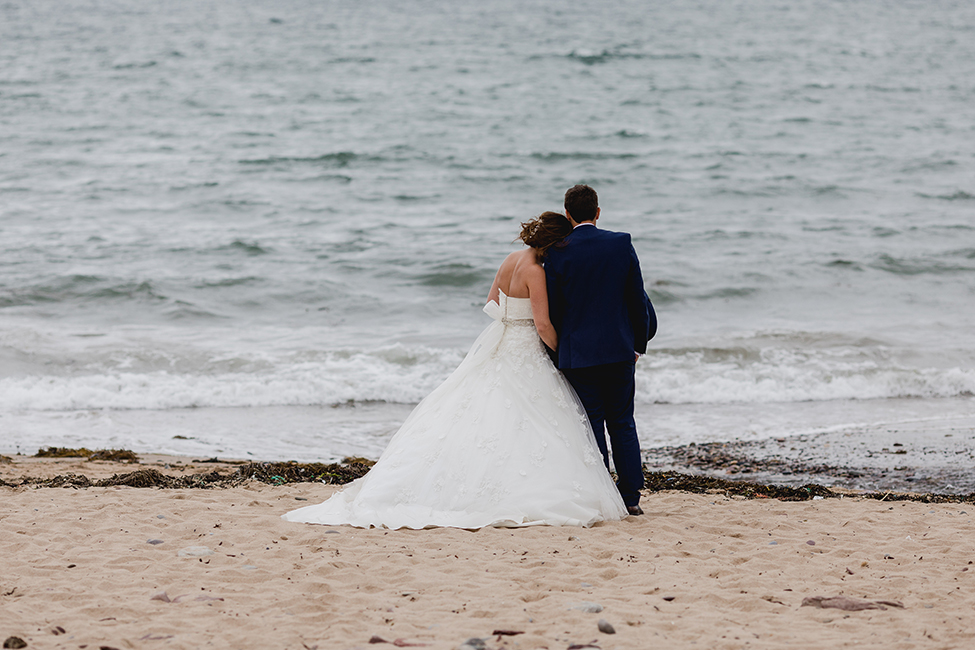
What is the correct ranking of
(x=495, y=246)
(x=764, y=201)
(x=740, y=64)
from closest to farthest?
(x=495, y=246) → (x=764, y=201) → (x=740, y=64)

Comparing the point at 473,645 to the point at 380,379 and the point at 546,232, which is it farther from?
the point at 380,379

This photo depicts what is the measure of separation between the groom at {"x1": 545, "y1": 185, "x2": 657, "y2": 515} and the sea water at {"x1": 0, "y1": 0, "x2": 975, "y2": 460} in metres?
3.39

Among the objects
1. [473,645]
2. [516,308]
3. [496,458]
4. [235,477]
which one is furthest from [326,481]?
[473,645]

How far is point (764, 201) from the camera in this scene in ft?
65.9

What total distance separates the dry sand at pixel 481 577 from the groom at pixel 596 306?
34.2 inches

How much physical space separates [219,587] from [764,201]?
60.1 ft

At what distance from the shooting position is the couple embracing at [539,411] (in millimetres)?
5020

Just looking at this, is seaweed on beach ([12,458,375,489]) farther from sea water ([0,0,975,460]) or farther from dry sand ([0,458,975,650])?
sea water ([0,0,975,460])

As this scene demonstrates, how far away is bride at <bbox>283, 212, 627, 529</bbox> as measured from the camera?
16.5ft

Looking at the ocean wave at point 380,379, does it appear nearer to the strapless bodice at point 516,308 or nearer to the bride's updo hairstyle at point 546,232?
the strapless bodice at point 516,308

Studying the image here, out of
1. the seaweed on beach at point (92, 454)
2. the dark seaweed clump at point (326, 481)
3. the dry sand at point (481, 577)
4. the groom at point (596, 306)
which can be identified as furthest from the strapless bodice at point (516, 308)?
the seaweed on beach at point (92, 454)

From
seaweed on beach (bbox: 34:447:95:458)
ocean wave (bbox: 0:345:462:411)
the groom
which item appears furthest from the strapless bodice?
ocean wave (bbox: 0:345:462:411)

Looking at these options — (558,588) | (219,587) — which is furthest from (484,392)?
(219,587)

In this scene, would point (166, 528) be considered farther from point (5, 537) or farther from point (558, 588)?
point (558, 588)
